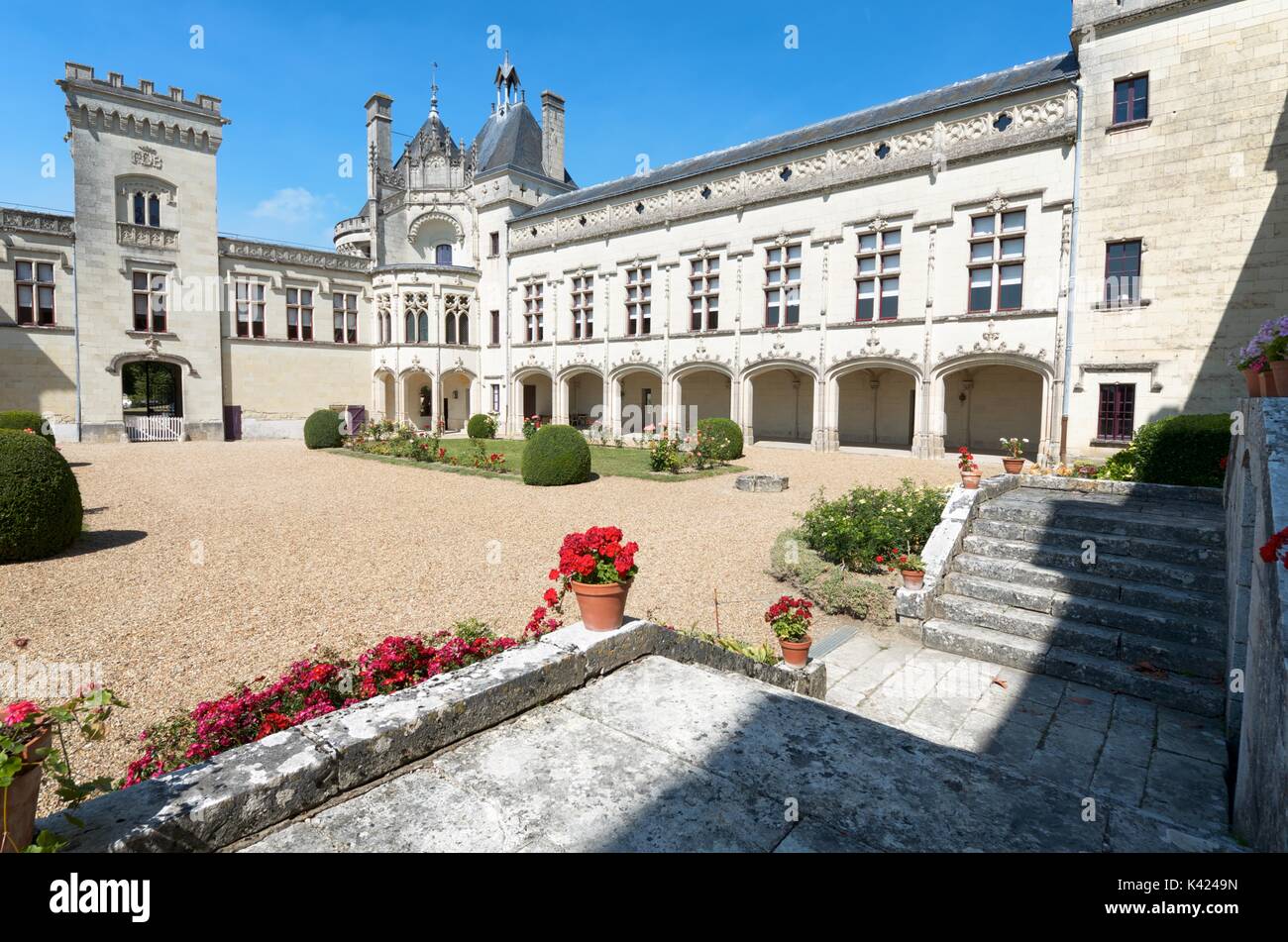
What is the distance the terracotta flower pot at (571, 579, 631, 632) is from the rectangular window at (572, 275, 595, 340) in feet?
73.4

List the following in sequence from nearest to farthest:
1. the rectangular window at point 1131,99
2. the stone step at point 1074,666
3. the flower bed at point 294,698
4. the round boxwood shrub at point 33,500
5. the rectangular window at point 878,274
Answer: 1. the flower bed at point 294,698
2. the stone step at point 1074,666
3. the round boxwood shrub at point 33,500
4. the rectangular window at point 1131,99
5. the rectangular window at point 878,274

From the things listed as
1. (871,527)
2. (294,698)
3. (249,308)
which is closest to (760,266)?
(871,527)

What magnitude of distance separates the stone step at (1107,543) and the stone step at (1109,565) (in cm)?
7

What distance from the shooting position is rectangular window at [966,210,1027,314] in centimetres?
1611

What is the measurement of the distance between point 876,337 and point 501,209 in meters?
17.9

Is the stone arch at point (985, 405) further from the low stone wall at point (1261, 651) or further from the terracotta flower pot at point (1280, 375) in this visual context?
the low stone wall at point (1261, 651)

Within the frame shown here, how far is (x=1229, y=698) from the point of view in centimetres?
409

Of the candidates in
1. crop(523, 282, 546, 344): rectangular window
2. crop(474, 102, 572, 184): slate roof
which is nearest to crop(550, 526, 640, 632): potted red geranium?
crop(523, 282, 546, 344): rectangular window

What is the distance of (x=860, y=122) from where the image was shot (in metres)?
19.7

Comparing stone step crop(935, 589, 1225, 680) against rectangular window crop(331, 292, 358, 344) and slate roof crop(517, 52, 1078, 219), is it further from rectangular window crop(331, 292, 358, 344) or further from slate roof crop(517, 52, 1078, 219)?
rectangular window crop(331, 292, 358, 344)

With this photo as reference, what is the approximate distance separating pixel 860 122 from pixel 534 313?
14.0 metres

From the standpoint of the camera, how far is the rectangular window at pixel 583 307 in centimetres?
2536

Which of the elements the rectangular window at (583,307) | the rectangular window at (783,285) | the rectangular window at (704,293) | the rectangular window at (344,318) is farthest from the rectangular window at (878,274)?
the rectangular window at (344,318)
